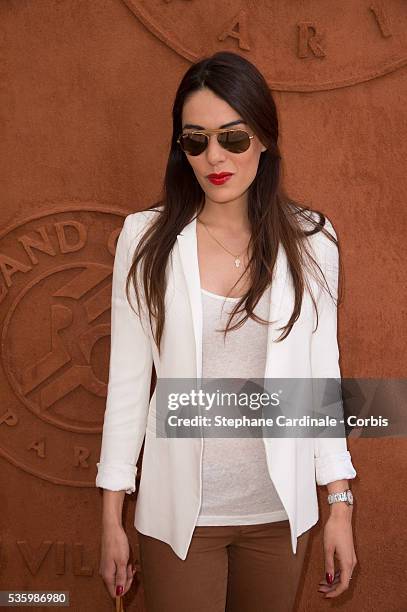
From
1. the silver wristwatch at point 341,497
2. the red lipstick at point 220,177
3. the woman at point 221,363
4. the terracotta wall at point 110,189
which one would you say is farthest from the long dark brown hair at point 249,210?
the terracotta wall at point 110,189

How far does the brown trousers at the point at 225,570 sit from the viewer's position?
6.43ft

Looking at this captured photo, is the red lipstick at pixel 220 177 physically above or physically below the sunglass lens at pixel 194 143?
below

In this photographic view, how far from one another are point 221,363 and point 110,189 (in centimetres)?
114

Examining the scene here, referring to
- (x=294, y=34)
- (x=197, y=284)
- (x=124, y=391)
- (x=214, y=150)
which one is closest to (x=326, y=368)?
(x=197, y=284)

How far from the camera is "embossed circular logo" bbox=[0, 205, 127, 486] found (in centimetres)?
289

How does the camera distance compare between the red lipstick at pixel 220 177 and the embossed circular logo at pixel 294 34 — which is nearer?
the red lipstick at pixel 220 177

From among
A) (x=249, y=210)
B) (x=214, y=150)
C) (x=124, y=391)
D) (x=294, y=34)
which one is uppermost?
(x=294, y=34)

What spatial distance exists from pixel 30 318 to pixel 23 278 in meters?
0.15

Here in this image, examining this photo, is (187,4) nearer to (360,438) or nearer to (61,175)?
(61,175)

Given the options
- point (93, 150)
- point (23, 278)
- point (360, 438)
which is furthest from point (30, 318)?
point (360, 438)

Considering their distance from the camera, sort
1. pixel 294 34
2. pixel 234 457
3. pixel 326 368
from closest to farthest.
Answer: pixel 234 457 → pixel 326 368 → pixel 294 34

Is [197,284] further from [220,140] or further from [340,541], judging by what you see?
[340,541]

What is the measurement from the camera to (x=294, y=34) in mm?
2795

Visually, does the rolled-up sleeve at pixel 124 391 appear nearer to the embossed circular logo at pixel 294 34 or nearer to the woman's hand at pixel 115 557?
the woman's hand at pixel 115 557
